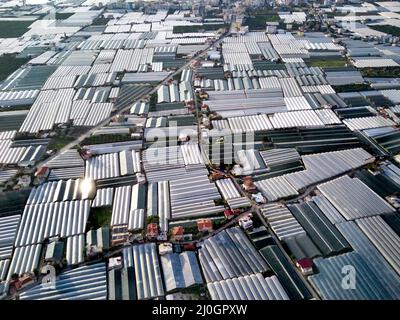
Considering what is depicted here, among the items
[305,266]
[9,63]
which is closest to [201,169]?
[305,266]

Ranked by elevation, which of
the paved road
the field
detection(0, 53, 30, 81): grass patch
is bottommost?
the field

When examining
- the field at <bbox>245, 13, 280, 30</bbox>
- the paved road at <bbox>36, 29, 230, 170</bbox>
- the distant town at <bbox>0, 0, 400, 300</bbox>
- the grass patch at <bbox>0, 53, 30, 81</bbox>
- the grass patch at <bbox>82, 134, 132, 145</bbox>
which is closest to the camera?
the distant town at <bbox>0, 0, 400, 300</bbox>

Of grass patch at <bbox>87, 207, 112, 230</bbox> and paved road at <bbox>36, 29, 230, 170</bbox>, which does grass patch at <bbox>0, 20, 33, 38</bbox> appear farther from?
grass patch at <bbox>87, 207, 112, 230</bbox>

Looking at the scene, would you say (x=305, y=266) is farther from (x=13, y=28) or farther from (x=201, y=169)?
(x=13, y=28)

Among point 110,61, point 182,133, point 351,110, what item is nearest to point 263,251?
point 182,133

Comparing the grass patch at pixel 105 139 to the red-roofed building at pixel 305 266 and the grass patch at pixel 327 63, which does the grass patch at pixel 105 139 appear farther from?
the grass patch at pixel 327 63

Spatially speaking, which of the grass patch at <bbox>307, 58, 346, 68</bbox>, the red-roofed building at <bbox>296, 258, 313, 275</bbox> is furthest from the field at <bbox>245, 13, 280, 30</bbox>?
the red-roofed building at <bbox>296, 258, 313, 275</bbox>
